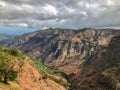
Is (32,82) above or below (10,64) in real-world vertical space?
below

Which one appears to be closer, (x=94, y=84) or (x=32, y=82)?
(x=32, y=82)

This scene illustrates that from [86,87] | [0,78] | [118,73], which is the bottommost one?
[86,87]

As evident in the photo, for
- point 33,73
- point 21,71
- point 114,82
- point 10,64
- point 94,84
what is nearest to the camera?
point 10,64

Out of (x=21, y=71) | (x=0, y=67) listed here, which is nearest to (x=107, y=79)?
(x=21, y=71)

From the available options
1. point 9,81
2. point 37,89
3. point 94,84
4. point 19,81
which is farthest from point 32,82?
point 94,84

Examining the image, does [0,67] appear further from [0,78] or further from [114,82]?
[114,82]

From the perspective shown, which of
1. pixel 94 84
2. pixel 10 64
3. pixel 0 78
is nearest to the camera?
pixel 0 78

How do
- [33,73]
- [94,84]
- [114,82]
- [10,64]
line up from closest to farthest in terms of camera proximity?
[10,64], [33,73], [114,82], [94,84]

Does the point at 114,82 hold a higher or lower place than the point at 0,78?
lower

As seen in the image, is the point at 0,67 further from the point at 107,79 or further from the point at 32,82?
the point at 107,79
